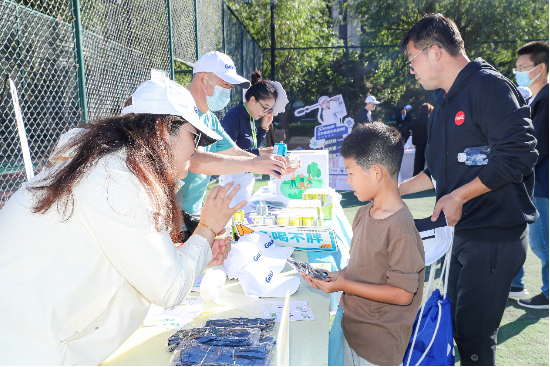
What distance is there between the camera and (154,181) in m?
1.26

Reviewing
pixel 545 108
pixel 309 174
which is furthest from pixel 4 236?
pixel 545 108

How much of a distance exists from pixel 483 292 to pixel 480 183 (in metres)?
0.49

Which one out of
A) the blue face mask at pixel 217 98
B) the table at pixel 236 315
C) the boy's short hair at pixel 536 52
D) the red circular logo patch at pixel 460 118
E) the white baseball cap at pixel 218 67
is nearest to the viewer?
the table at pixel 236 315

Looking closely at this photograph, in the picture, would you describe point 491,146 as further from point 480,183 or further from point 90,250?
point 90,250

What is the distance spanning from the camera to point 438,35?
6.73 feet

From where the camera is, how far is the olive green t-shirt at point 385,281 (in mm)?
1607

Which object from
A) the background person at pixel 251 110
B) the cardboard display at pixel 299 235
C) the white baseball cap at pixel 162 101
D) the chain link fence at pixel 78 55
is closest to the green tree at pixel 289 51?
the chain link fence at pixel 78 55

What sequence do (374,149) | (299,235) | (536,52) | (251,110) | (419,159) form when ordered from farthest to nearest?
(419,159)
(251,110)
(536,52)
(299,235)
(374,149)

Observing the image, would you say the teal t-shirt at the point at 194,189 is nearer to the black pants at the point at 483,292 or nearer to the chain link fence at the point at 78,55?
the chain link fence at the point at 78,55

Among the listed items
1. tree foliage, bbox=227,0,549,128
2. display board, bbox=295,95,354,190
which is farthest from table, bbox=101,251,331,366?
tree foliage, bbox=227,0,549,128

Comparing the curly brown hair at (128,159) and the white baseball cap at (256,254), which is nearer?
the curly brown hair at (128,159)

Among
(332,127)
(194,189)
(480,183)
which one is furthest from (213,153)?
(332,127)

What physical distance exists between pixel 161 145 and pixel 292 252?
51.7 inches

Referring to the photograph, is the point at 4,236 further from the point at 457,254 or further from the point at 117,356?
the point at 457,254
